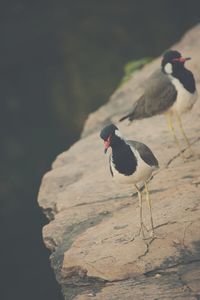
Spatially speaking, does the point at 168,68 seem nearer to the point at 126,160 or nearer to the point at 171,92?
the point at 171,92

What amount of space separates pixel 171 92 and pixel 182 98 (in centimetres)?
16

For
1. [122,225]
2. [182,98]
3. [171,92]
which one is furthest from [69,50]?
[122,225]

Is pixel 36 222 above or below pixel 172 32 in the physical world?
below

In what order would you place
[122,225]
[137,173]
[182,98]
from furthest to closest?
[182,98]
[122,225]
[137,173]

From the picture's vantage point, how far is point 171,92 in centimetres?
736

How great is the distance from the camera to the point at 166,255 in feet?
18.3

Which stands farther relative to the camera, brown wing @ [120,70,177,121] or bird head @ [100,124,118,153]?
brown wing @ [120,70,177,121]

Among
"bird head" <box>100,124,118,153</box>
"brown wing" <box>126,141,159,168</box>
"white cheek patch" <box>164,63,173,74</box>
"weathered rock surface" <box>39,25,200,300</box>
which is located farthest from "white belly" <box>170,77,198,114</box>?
"bird head" <box>100,124,118,153</box>

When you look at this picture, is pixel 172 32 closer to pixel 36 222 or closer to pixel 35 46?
pixel 35 46

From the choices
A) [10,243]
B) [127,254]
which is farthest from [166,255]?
[10,243]

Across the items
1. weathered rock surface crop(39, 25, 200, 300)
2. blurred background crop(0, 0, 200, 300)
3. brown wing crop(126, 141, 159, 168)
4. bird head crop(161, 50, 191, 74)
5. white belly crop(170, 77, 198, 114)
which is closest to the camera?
Answer: weathered rock surface crop(39, 25, 200, 300)

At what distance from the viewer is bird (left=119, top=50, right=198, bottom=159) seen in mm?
7293

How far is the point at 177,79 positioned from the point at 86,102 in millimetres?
7913

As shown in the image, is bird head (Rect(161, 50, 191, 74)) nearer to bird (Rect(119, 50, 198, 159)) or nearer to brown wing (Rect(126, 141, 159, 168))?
→ bird (Rect(119, 50, 198, 159))
